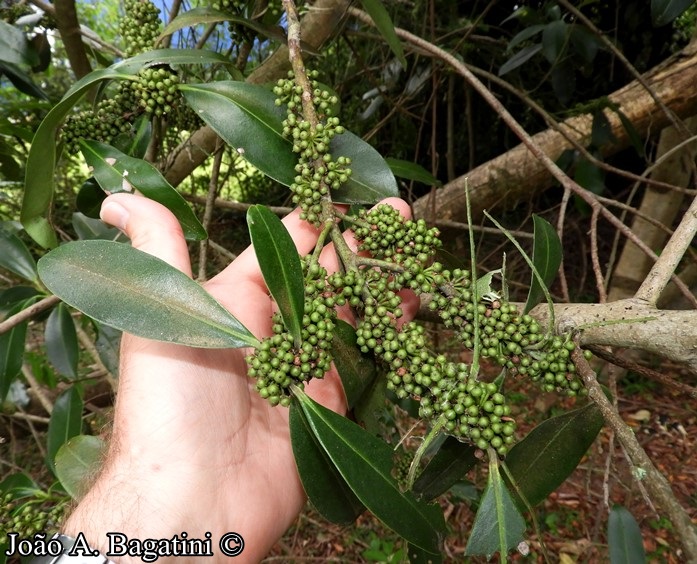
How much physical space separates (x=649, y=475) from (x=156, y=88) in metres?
1.02

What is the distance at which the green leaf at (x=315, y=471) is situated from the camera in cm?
77

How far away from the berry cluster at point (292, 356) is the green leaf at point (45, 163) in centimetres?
55

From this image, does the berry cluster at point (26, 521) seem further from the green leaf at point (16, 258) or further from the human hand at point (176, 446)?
the green leaf at point (16, 258)

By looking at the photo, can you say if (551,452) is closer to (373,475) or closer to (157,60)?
(373,475)

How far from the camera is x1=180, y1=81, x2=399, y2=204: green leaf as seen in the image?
935 millimetres

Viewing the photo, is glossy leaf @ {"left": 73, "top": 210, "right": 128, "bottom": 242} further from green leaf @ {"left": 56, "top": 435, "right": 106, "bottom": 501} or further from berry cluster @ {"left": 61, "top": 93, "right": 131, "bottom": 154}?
green leaf @ {"left": 56, "top": 435, "right": 106, "bottom": 501}

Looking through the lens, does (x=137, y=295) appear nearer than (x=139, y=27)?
Yes

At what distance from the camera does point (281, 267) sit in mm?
732

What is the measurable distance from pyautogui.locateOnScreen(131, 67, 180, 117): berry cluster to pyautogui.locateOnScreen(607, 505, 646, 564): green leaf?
1.18 metres

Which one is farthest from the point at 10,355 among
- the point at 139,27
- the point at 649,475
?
the point at 649,475

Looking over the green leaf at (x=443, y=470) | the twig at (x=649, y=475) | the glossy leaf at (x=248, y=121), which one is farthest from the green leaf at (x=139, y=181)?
the twig at (x=649, y=475)

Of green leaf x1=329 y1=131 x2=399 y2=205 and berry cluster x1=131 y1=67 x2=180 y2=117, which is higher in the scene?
berry cluster x1=131 y1=67 x2=180 y2=117

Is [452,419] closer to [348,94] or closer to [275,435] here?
[275,435]

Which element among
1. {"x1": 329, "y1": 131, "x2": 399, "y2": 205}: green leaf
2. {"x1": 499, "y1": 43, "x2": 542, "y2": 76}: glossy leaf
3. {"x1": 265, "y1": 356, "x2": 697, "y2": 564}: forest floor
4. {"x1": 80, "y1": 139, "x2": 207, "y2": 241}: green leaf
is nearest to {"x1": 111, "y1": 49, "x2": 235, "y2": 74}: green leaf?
{"x1": 80, "y1": 139, "x2": 207, "y2": 241}: green leaf
